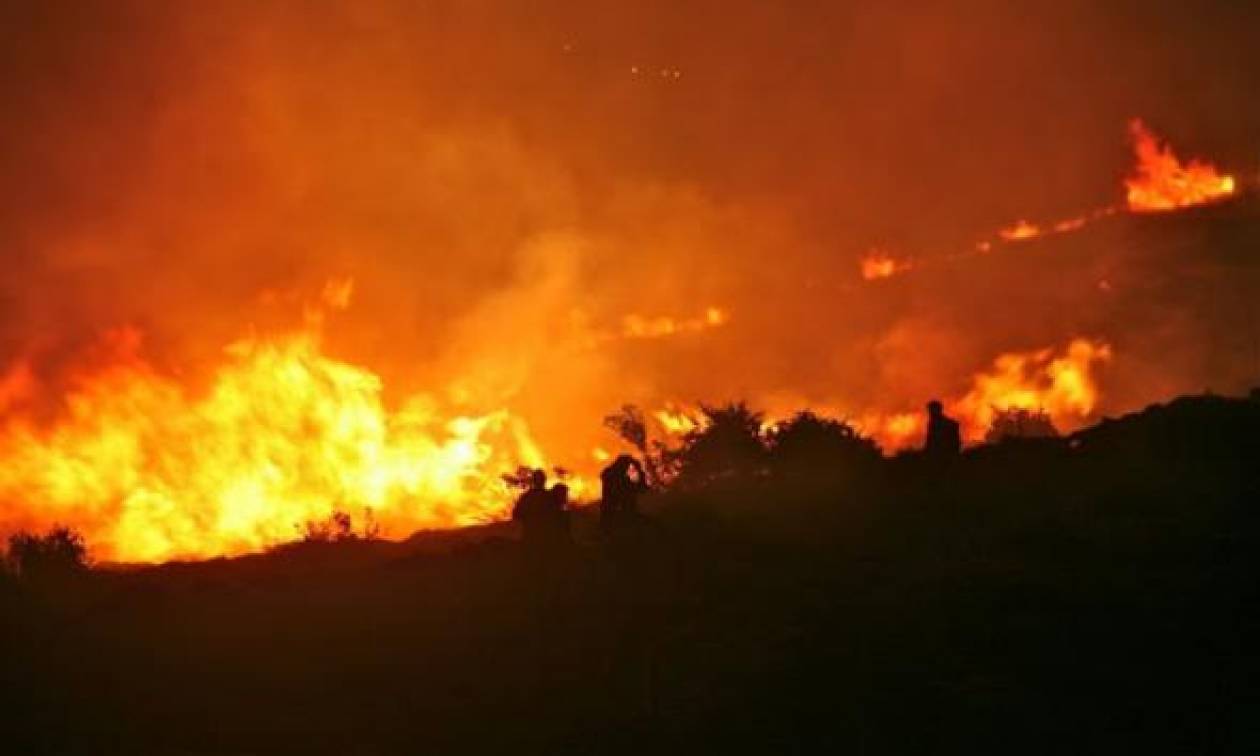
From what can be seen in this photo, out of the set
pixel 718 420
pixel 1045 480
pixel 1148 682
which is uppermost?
pixel 718 420

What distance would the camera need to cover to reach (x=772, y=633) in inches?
950

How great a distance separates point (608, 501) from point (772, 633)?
24.5 ft

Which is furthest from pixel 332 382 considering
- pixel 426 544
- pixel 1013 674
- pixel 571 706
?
pixel 1013 674

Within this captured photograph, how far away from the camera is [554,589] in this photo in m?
27.4

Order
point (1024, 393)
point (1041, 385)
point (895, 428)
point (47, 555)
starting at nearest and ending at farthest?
point (47, 555)
point (895, 428)
point (1024, 393)
point (1041, 385)

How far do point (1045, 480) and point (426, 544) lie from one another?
22993 millimetres

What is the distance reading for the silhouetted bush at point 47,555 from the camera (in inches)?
1677

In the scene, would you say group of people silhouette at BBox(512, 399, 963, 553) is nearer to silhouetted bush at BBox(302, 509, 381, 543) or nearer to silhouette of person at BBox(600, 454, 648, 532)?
silhouette of person at BBox(600, 454, 648, 532)

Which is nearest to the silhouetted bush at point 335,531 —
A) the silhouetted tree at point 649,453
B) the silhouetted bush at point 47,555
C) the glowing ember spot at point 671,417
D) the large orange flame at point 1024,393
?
the silhouetted bush at point 47,555

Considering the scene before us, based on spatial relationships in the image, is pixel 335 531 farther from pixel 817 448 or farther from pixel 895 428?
pixel 895 428

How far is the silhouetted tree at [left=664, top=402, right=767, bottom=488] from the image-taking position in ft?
173

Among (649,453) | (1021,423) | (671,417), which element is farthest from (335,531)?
(1021,423)

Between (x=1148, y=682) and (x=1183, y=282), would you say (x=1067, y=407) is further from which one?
(x=1148, y=682)

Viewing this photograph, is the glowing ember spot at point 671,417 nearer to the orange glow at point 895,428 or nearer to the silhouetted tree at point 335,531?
the orange glow at point 895,428
